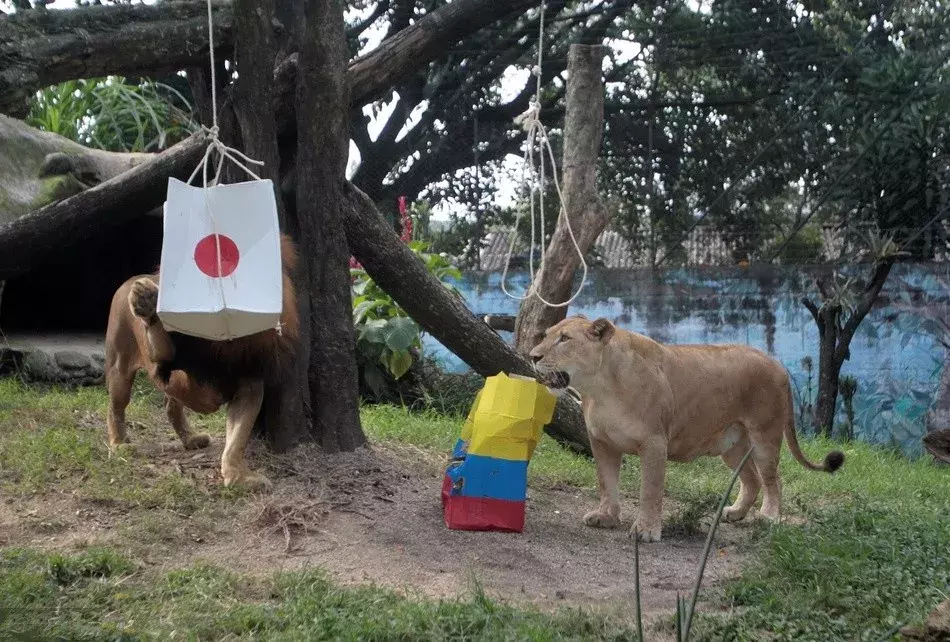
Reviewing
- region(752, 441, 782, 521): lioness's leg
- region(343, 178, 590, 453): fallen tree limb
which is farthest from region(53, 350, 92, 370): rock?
region(752, 441, 782, 521): lioness's leg

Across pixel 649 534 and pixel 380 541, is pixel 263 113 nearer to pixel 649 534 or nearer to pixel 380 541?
pixel 380 541

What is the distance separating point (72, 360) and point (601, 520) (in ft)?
14.9

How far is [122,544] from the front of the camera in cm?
401

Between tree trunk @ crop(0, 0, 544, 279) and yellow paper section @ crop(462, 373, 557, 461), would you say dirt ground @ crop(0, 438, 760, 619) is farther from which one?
tree trunk @ crop(0, 0, 544, 279)

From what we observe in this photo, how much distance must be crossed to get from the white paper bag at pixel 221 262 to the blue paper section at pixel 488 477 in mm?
1170

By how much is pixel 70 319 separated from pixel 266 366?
575 centimetres

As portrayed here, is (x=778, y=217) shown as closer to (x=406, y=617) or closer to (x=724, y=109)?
(x=724, y=109)

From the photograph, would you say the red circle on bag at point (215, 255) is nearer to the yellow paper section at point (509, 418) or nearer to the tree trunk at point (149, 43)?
the tree trunk at point (149, 43)

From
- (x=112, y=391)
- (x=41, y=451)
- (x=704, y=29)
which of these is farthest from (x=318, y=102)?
(x=704, y=29)

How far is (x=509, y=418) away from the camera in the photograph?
4.74 m

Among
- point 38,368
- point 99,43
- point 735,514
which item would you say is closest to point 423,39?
point 99,43

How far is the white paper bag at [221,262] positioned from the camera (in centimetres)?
396

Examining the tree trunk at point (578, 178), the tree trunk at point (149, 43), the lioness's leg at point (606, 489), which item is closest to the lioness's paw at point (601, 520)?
the lioness's leg at point (606, 489)

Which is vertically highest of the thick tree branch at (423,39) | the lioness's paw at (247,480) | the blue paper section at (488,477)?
the thick tree branch at (423,39)
